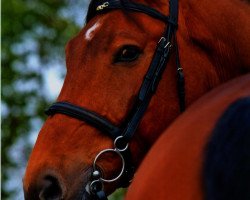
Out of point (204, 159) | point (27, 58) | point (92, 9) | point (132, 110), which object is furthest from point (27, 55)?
point (204, 159)

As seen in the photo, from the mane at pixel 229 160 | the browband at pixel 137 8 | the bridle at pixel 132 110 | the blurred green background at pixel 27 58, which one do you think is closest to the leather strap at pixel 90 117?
the bridle at pixel 132 110

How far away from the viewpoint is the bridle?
2.95m

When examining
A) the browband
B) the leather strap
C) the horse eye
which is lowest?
the leather strap

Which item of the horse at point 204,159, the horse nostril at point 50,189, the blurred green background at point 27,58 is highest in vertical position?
the horse at point 204,159

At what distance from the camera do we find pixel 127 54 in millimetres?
3084

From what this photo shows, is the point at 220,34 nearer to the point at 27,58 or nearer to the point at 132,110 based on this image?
the point at 132,110

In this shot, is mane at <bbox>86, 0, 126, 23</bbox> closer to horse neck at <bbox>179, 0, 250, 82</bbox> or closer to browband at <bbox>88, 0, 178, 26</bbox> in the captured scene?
browband at <bbox>88, 0, 178, 26</bbox>

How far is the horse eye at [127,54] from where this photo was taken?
307 centimetres

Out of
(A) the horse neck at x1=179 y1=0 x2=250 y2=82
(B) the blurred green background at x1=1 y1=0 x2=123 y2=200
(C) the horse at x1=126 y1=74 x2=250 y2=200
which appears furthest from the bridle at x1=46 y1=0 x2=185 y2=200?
(B) the blurred green background at x1=1 y1=0 x2=123 y2=200

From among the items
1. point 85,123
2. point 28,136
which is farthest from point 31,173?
point 28,136

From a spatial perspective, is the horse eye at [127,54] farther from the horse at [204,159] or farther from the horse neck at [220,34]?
the horse at [204,159]

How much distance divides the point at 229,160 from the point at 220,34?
199cm

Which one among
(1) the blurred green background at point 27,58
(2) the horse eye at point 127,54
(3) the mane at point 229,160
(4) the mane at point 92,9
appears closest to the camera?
(3) the mane at point 229,160

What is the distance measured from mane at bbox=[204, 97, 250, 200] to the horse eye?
1.64 m
